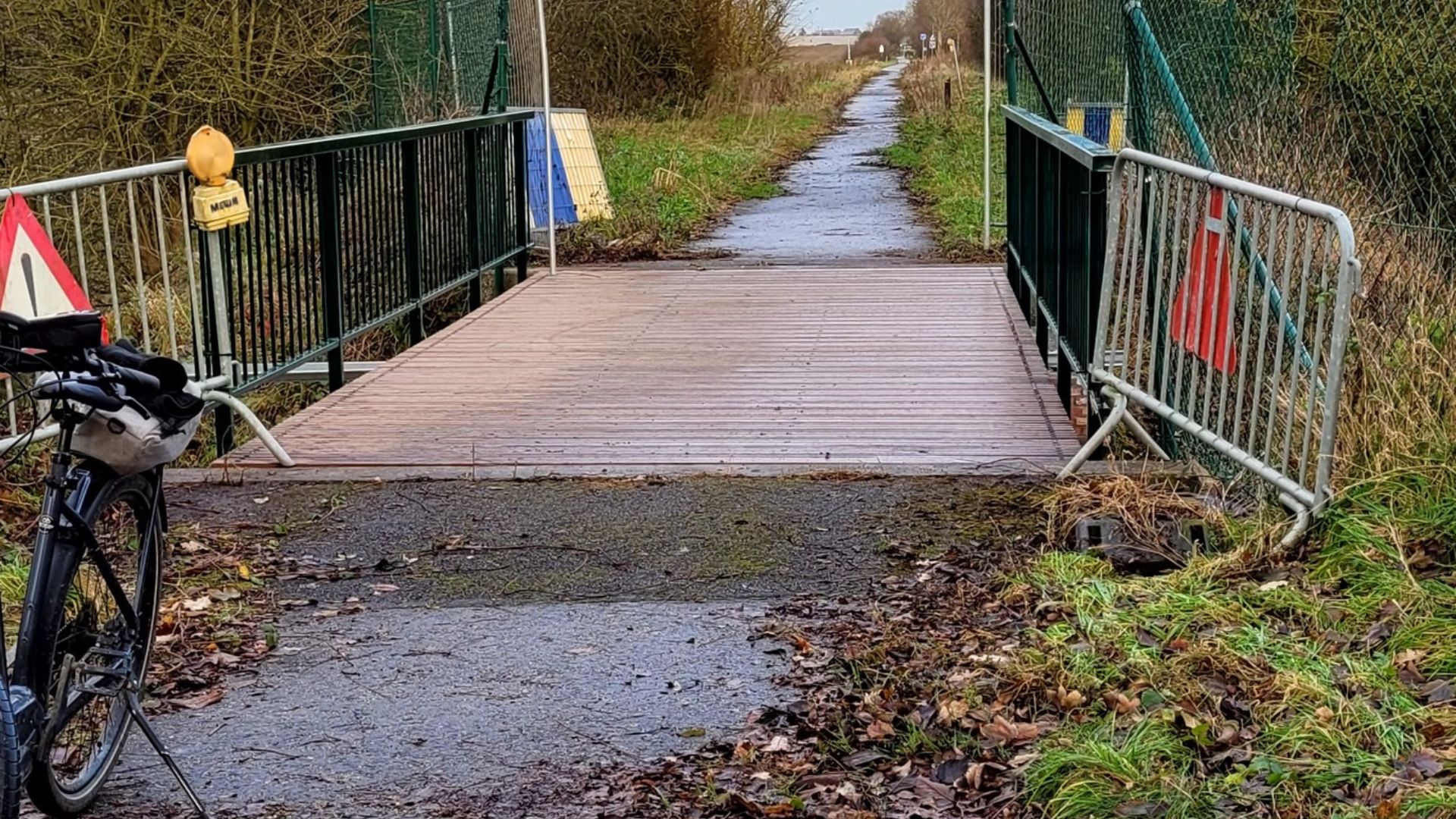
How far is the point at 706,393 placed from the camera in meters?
8.34

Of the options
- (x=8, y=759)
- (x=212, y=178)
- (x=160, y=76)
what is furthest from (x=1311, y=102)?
(x=160, y=76)

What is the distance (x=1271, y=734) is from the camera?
3.67 metres

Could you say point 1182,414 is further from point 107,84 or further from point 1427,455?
point 107,84

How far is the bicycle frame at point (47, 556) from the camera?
322 centimetres

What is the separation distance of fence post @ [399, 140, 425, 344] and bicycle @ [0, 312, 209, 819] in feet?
20.0

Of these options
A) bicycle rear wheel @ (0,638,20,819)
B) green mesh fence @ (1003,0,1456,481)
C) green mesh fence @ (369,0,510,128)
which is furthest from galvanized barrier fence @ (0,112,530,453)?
green mesh fence @ (1003,0,1456,481)

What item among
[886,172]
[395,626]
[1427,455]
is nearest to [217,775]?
[395,626]

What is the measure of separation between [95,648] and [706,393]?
4928mm

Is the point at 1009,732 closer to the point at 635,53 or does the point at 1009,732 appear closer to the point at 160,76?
the point at 160,76

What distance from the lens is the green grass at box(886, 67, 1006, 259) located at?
15675 millimetres

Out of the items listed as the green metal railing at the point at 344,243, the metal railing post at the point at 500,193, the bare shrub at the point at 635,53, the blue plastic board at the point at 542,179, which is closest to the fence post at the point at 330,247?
the green metal railing at the point at 344,243

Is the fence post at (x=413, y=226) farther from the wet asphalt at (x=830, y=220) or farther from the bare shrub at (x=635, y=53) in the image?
the bare shrub at (x=635, y=53)

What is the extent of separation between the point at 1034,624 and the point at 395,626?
1.80m

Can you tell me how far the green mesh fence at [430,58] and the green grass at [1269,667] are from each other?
425 inches
